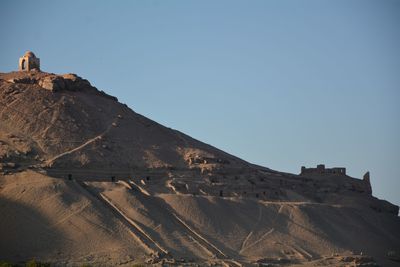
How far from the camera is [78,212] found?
182 feet

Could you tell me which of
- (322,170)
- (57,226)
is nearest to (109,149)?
(57,226)

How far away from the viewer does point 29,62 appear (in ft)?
234

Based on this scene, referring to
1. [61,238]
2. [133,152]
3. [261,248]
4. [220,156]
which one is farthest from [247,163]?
[61,238]

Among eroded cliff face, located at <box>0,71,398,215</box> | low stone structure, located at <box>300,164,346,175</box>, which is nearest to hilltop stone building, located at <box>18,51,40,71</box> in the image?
eroded cliff face, located at <box>0,71,398,215</box>

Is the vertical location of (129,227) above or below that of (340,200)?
below

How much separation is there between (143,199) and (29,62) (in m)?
17.2

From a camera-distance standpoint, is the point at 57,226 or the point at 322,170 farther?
the point at 322,170

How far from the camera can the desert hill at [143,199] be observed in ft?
176

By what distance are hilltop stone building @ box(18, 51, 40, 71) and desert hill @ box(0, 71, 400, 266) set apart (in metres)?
1.53

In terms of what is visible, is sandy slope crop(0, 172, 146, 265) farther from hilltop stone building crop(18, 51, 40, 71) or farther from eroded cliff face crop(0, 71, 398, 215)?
hilltop stone building crop(18, 51, 40, 71)

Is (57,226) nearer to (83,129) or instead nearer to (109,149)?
(109,149)

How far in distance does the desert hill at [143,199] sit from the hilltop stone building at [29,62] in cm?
153

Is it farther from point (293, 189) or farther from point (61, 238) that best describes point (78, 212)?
point (293, 189)

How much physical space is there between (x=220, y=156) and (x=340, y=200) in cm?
875
